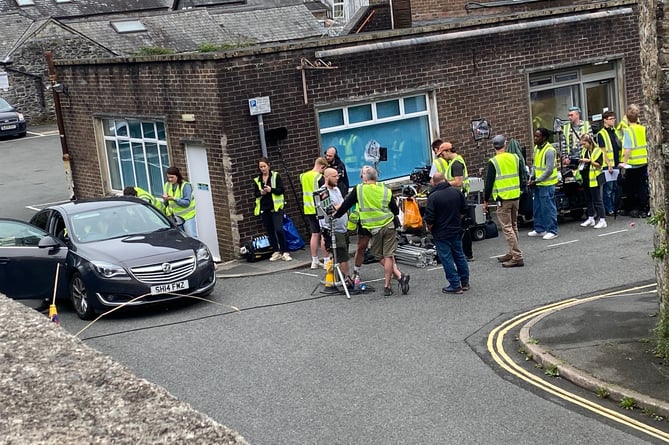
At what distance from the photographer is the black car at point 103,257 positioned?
44.3 feet

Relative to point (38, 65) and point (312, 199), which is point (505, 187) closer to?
point (312, 199)

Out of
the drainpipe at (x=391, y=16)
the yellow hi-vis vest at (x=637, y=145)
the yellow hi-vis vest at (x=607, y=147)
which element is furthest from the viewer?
the drainpipe at (x=391, y=16)

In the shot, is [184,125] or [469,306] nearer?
[469,306]

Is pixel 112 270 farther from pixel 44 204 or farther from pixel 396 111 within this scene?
pixel 44 204

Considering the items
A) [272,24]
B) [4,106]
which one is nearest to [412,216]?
[4,106]

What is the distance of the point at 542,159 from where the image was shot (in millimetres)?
16750

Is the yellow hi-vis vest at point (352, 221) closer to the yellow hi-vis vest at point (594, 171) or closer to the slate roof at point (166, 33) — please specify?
the yellow hi-vis vest at point (594, 171)

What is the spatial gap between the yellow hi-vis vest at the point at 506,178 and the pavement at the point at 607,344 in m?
2.67

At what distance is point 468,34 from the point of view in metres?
19.6

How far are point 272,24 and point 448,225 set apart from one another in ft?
119

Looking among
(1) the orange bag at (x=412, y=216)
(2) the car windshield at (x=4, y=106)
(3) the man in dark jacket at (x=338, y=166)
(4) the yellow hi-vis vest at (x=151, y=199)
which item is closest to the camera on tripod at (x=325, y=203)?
(1) the orange bag at (x=412, y=216)

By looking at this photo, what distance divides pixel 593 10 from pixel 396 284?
32.8 feet

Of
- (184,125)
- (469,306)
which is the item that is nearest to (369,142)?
(184,125)

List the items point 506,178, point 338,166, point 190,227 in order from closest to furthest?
point 506,178 → point 338,166 → point 190,227
